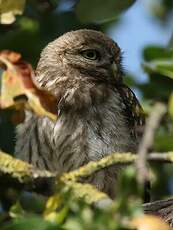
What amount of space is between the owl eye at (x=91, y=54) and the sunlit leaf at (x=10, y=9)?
3395 mm

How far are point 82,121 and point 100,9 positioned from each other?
2079 mm

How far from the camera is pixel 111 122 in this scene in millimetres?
4754

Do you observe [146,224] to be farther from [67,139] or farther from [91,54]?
[91,54]

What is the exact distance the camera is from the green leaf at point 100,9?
8.15 feet

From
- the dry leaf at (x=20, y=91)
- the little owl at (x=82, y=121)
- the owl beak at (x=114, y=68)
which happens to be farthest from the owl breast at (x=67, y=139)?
the dry leaf at (x=20, y=91)

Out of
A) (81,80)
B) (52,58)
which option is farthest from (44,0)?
(52,58)

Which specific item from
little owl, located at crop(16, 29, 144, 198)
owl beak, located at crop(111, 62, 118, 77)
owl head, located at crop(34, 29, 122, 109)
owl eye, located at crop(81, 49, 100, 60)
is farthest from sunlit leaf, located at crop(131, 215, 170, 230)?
owl eye, located at crop(81, 49, 100, 60)

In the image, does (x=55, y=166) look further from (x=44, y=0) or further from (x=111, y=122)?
(x=44, y=0)

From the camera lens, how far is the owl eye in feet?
18.2

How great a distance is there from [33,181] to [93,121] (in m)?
2.89

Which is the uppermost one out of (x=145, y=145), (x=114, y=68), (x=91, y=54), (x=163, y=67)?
(x=91, y=54)

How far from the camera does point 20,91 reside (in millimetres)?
1704

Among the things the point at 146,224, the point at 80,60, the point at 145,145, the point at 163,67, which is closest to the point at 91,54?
the point at 80,60

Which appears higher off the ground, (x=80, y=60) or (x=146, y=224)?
(x=80, y=60)
